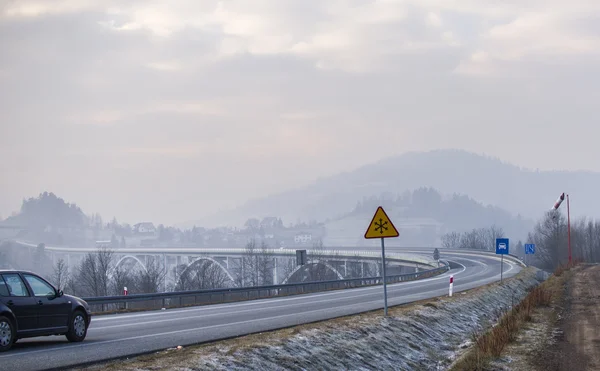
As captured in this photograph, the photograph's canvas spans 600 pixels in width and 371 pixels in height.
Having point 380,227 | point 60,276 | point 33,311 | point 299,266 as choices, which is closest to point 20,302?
point 33,311

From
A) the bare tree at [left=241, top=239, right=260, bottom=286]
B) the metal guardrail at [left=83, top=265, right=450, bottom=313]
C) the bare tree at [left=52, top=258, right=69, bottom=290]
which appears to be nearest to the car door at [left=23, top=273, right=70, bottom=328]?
the metal guardrail at [left=83, top=265, right=450, bottom=313]

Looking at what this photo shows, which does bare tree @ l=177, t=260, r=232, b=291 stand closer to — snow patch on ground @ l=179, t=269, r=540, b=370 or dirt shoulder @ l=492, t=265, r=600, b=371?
snow patch on ground @ l=179, t=269, r=540, b=370

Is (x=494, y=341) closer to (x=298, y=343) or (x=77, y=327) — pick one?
(x=298, y=343)

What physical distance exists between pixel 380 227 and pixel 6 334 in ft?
30.8

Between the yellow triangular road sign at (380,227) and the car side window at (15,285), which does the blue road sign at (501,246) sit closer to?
the yellow triangular road sign at (380,227)

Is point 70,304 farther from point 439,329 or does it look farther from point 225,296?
point 225,296

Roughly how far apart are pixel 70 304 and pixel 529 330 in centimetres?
1157

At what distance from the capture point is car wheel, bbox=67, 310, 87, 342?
51.2 ft

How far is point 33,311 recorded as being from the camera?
14.3 m

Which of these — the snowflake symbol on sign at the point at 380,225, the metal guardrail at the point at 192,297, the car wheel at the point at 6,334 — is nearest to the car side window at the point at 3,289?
the car wheel at the point at 6,334

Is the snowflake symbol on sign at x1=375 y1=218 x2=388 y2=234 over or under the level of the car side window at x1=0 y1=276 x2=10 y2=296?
over

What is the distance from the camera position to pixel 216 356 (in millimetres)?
12961

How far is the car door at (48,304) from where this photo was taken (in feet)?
47.9

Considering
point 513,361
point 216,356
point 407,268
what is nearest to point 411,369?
point 513,361
